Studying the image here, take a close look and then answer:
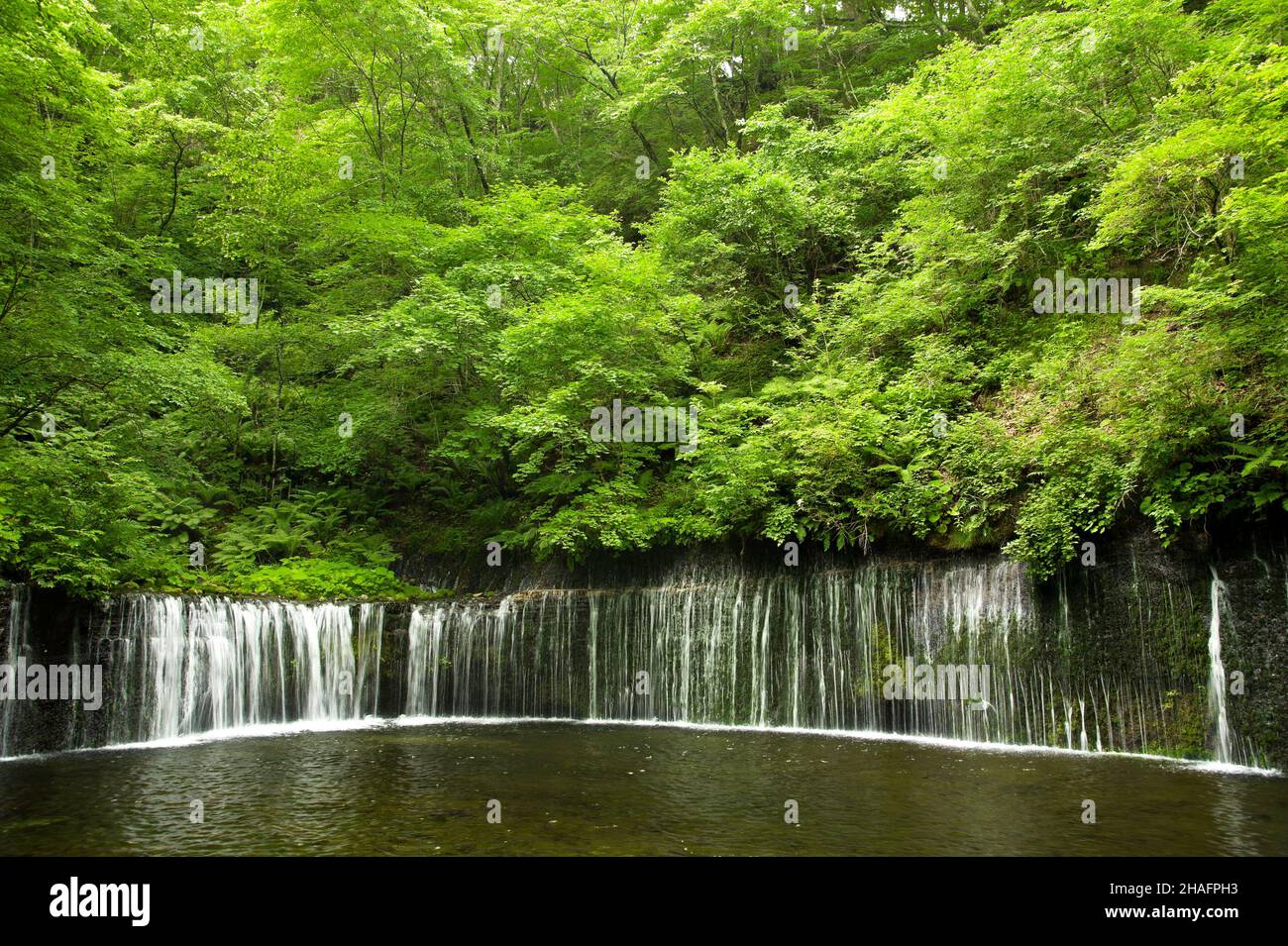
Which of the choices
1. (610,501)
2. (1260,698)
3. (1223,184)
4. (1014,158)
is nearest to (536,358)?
(610,501)

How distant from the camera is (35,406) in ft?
37.2

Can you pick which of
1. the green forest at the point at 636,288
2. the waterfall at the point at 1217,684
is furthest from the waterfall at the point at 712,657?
the green forest at the point at 636,288

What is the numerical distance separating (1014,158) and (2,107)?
16.1m

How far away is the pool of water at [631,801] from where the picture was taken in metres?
5.86

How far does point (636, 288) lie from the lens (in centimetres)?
1625

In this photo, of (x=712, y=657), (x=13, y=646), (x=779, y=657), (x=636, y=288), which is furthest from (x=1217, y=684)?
(x=13, y=646)

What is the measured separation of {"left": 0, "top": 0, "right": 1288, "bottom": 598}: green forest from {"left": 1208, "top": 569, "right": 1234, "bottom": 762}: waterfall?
88 centimetres

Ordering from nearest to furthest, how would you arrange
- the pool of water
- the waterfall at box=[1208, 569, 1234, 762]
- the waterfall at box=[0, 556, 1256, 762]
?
1. the pool of water
2. the waterfall at box=[1208, 569, 1234, 762]
3. the waterfall at box=[0, 556, 1256, 762]

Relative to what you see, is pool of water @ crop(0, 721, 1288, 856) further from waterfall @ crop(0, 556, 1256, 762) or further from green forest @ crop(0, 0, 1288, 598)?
green forest @ crop(0, 0, 1288, 598)

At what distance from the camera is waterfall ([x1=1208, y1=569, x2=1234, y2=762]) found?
870 cm

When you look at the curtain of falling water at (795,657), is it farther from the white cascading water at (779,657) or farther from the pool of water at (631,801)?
the pool of water at (631,801)

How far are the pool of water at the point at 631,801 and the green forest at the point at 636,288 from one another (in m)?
3.08

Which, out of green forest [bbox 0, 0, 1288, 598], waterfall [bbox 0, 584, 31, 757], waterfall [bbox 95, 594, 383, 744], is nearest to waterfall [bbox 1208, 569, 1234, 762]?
green forest [bbox 0, 0, 1288, 598]
